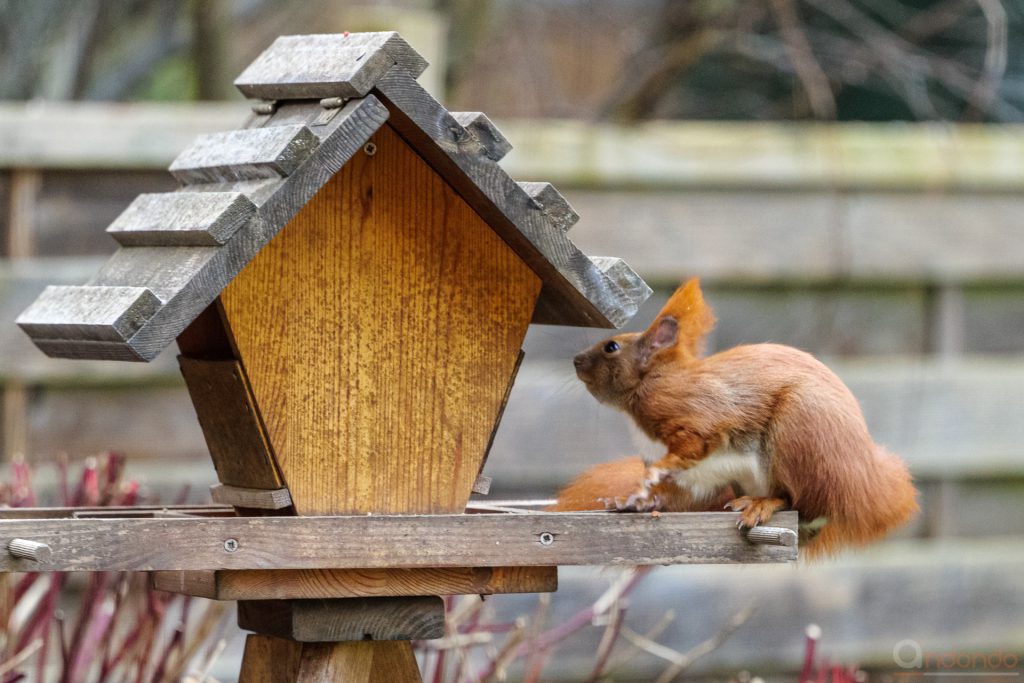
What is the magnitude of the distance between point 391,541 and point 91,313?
40 centimetres

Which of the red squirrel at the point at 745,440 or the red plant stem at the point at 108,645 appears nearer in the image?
the red squirrel at the point at 745,440

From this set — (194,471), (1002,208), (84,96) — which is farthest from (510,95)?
(194,471)

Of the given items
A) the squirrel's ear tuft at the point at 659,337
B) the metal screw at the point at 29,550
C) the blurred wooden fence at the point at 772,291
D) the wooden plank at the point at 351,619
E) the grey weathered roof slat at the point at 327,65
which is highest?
the blurred wooden fence at the point at 772,291

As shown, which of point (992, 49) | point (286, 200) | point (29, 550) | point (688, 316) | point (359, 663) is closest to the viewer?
point (29, 550)

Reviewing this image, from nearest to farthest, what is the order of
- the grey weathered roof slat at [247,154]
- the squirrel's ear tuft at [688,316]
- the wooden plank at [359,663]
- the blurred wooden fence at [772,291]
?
the grey weathered roof slat at [247,154], the wooden plank at [359,663], the squirrel's ear tuft at [688,316], the blurred wooden fence at [772,291]

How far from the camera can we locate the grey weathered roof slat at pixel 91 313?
1.37 meters

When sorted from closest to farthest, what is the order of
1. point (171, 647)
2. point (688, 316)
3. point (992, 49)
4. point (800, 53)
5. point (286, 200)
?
1. point (286, 200)
2. point (688, 316)
3. point (171, 647)
4. point (992, 49)
5. point (800, 53)

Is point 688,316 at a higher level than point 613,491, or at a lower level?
higher

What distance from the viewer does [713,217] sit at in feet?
11.0

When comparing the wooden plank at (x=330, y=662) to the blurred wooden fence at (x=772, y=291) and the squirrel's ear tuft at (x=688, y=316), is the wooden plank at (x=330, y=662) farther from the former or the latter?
the blurred wooden fence at (x=772, y=291)

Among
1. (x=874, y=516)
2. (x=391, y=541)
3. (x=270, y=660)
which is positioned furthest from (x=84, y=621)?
(x=874, y=516)

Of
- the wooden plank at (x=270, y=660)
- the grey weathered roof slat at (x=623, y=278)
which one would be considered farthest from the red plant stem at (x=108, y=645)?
the grey weathered roof slat at (x=623, y=278)

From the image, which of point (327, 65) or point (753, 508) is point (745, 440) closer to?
point (753, 508)

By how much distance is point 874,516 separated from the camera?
68.1 inches
